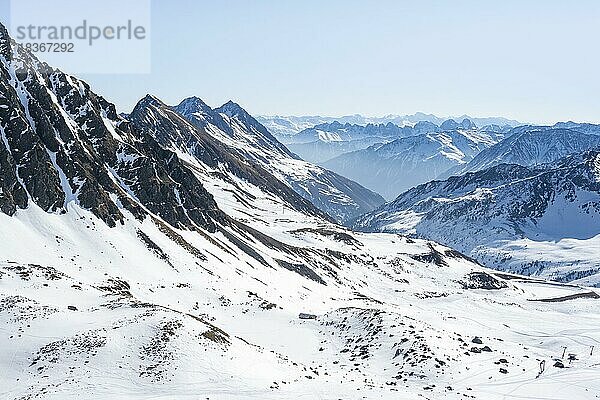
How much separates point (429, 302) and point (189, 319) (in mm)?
87895

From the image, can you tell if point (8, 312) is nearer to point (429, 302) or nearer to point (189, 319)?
point (189, 319)

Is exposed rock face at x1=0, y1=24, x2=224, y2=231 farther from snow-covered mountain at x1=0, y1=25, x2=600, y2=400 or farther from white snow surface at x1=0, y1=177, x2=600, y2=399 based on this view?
white snow surface at x1=0, y1=177, x2=600, y2=399

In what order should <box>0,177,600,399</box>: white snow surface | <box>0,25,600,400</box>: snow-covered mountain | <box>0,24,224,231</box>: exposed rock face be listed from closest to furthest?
<box>0,177,600,399</box>: white snow surface < <box>0,25,600,400</box>: snow-covered mountain < <box>0,24,224,231</box>: exposed rock face

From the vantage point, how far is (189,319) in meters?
43.2

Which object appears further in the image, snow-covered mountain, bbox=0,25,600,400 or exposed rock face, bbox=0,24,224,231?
exposed rock face, bbox=0,24,224,231

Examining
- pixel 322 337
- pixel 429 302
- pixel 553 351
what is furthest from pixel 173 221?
pixel 553 351

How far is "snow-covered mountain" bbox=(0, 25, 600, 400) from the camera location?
35188 millimetres

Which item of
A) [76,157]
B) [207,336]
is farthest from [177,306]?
[76,157]

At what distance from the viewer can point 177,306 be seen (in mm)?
60562

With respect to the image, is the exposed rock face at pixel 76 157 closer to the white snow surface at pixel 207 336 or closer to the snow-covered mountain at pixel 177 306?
the snow-covered mountain at pixel 177 306

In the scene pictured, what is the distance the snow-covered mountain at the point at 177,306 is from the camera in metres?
35.2

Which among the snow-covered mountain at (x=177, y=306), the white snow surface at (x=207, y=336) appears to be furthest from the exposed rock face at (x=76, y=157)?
the white snow surface at (x=207, y=336)

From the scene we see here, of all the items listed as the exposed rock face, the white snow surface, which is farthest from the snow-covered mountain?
the exposed rock face

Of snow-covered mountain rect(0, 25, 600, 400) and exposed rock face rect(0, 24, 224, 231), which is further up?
exposed rock face rect(0, 24, 224, 231)
